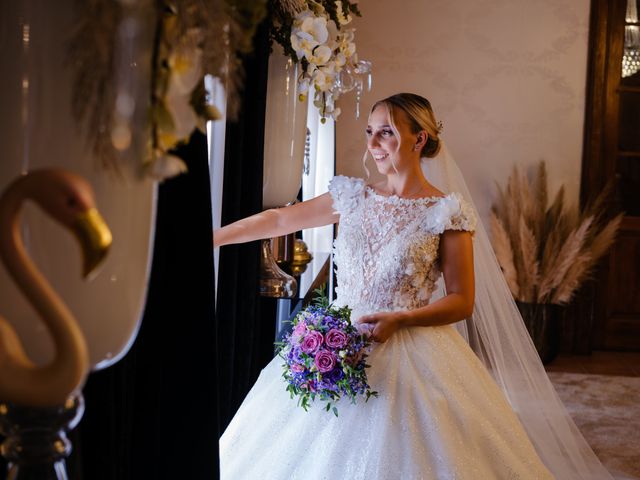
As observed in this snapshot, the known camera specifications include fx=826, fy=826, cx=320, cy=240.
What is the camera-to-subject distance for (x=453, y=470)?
7.20ft

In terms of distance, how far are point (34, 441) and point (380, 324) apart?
5.52 ft

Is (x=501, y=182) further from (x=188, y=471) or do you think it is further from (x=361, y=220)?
(x=188, y=471)

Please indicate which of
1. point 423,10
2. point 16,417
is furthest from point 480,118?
point 16,417

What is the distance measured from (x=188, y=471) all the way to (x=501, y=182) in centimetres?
572

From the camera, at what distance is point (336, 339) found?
2223mm

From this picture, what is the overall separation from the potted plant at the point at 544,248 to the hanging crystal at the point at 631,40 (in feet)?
3.56

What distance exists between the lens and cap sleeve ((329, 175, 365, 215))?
9.43ft

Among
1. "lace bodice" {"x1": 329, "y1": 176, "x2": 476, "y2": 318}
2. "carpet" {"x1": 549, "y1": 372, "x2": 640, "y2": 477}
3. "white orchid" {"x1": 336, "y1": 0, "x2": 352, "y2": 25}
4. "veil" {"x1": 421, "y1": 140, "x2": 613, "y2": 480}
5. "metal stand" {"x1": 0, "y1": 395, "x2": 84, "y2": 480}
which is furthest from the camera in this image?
"carpet" {"x1": 549, "y1": 372, "x2": 640, "y2": 477}

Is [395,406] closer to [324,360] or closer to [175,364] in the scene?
[324,360]

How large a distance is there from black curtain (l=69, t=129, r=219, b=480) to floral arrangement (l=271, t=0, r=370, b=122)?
0.97 meters

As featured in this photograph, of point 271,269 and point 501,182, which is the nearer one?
point 271,269

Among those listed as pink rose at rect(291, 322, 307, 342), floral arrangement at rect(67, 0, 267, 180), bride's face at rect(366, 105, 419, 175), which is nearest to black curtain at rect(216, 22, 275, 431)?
pink rose at rect(291, 322, 307, 342)

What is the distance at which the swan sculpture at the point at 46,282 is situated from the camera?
0.71 m

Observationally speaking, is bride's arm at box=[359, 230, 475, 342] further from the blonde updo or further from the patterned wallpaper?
the patterned wallpaper
